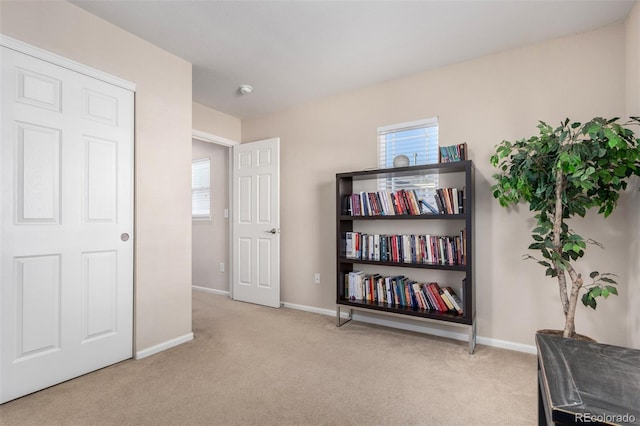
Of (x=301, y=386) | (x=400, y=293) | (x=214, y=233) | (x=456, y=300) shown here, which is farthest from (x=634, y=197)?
(x=214, y=233)

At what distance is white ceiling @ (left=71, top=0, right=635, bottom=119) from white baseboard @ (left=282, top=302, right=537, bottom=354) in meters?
2.44

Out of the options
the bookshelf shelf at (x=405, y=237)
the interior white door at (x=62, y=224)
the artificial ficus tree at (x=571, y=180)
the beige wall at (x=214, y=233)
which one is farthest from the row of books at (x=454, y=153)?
the beige wall at (x=214, y=233)

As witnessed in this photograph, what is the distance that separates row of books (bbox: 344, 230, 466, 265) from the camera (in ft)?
8.54

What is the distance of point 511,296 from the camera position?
2.58 m

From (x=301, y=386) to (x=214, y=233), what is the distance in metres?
3.13

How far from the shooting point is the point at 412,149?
307cm

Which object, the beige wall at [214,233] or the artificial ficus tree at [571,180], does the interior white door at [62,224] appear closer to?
the beige wall at [214,233]

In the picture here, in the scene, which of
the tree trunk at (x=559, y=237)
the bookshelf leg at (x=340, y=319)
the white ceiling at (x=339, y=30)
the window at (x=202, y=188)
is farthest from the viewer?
the window at (x=202, y=188)

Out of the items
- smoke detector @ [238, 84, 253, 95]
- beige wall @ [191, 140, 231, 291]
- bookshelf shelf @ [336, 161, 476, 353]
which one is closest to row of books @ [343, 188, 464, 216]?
bookshelf shelf @ [336, 161, 476, 353]

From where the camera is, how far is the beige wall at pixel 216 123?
3.73 meters

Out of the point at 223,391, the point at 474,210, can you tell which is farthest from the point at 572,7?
the point at 223,391

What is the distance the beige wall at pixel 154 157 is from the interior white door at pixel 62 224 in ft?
0.31

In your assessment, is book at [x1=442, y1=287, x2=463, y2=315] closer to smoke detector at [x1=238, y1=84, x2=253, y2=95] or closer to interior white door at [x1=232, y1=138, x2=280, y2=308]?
interior white door at [x1=232, y1=138, x2=280, y2=308]

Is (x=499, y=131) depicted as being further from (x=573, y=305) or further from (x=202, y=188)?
(x=202, y=188)
